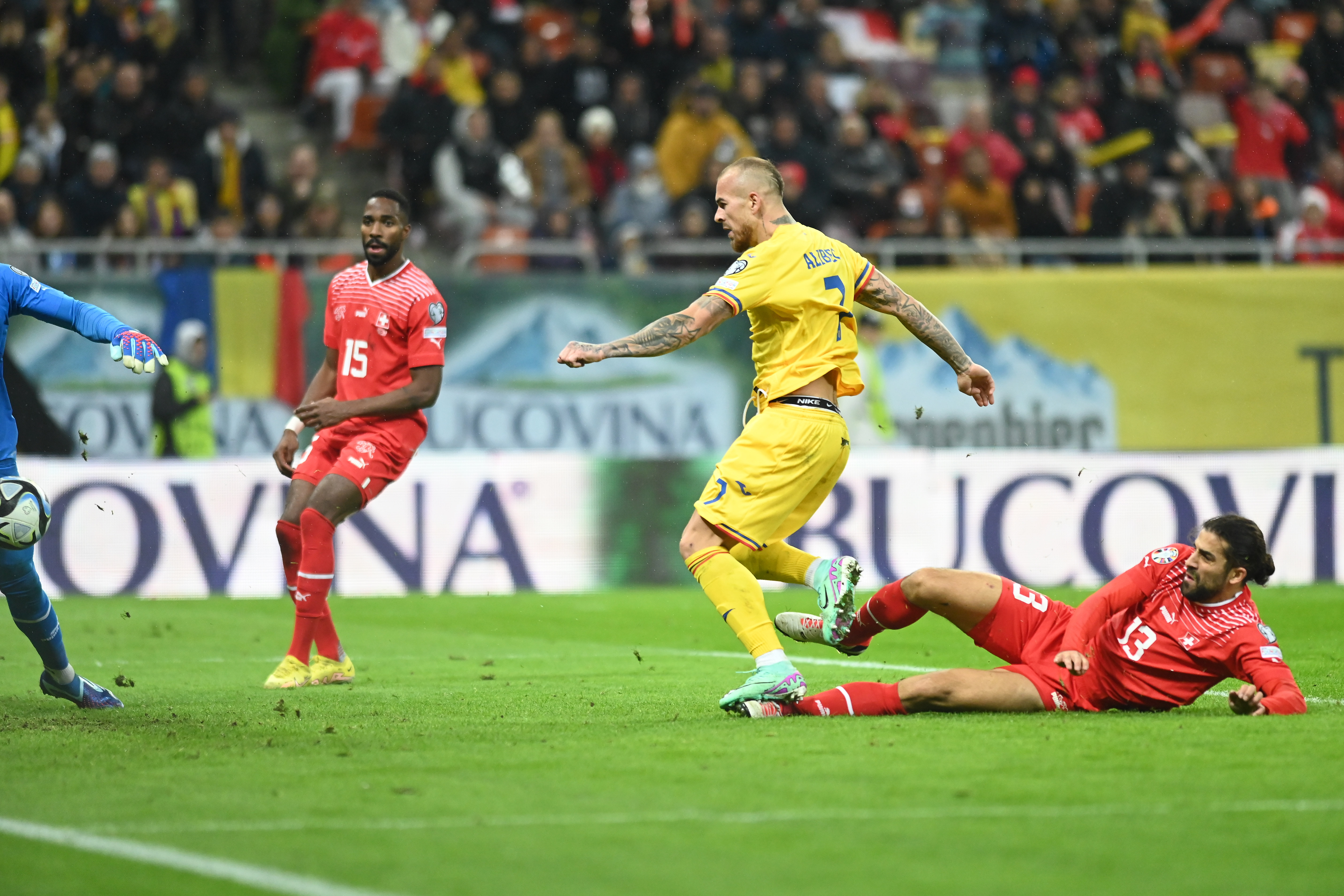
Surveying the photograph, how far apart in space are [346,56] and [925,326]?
11.8 m

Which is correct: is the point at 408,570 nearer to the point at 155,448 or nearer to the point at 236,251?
the point at 155,448

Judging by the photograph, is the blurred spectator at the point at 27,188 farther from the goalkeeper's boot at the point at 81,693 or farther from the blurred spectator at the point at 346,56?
the goalkeeper's boot at the point at 81,693

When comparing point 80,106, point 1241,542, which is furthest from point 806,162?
point 1241,542

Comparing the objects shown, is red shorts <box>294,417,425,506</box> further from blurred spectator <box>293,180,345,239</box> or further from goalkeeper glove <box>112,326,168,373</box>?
blurred spectator <box>293,180,345,239</box>

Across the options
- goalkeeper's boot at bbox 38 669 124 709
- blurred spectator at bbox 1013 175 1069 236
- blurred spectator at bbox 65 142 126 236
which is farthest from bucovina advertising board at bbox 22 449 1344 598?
goalkeeper's boot at bbox 38 669 124 709

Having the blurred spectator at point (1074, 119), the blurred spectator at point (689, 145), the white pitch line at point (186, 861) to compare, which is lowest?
the white pitch line at point (186, 861)

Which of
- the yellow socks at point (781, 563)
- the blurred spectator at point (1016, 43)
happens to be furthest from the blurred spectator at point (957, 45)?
the yellow socks at point (781, 563)

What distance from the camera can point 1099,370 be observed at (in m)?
16.7

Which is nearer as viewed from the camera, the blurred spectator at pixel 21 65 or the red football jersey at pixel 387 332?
the red football jersey at pixel 387 332

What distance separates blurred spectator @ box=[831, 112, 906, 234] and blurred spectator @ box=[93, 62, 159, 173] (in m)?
6.50

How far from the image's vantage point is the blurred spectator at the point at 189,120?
16.1 meters

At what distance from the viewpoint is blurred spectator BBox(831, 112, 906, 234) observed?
1720 centimetres

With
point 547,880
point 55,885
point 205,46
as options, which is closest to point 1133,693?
point 547,880

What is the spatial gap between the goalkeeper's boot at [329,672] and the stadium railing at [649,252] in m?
7.72
